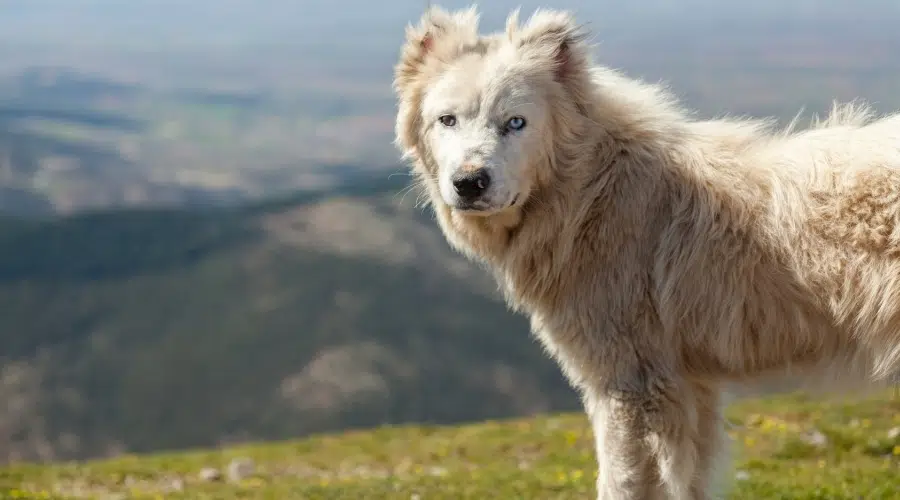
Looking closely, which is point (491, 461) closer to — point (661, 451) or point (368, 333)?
point (661, 451)

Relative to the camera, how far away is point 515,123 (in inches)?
263

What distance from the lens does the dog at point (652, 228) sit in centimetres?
612

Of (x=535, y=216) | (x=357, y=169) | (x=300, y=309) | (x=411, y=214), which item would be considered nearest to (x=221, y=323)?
(x=300, y=309)

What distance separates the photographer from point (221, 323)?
309 ft

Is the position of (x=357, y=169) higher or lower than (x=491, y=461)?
higher

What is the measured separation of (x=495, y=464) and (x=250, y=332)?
267 feet

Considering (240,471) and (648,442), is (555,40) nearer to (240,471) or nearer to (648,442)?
(648,442)

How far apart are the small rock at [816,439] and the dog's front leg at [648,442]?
7.23 m

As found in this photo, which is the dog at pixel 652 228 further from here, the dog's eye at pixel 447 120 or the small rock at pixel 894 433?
the small rock at pixel 894 433

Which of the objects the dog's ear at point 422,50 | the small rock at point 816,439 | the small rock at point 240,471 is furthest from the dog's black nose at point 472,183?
the small rock at point 240,471

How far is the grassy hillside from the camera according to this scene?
8306 centimetres

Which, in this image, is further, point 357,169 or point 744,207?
point 357,169

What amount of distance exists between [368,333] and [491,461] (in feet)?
251

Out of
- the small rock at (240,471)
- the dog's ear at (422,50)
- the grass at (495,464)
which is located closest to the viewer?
the dog's ear at (422,50)
